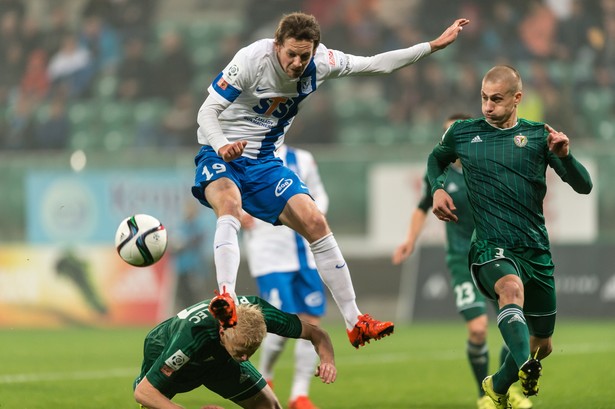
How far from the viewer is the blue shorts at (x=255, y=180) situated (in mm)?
7547

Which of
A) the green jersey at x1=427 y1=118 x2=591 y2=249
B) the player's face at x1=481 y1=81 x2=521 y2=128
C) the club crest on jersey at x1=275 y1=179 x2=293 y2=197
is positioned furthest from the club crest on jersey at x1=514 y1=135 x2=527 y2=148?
the club crest on jersey at x1=275 y1=179 x2=293 y2=197

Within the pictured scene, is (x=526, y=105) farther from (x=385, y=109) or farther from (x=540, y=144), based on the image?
(x=540, y=144)

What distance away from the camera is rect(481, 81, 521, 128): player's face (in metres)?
6.86

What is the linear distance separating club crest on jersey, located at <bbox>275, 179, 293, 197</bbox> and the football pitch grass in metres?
2.22

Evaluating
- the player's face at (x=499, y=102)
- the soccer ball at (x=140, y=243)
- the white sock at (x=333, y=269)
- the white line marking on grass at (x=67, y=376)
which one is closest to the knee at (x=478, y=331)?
the white sock at (x=333, y=269)

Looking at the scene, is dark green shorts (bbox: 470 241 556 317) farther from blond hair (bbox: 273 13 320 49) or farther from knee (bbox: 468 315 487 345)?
knee (bbox: 468 315 487 345)

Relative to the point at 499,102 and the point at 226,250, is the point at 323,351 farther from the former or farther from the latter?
the point at 499,102

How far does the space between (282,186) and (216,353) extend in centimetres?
135

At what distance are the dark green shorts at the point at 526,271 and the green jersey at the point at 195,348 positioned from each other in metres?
1.15

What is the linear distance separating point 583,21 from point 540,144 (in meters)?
13.3

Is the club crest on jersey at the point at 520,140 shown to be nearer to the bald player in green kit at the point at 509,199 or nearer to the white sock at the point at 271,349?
the bald player in green kit at the point at 509,199

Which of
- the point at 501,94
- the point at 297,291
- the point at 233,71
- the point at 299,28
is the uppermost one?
the point at 299,28

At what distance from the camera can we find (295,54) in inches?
286

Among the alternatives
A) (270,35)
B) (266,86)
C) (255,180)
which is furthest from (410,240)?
(270,35)
